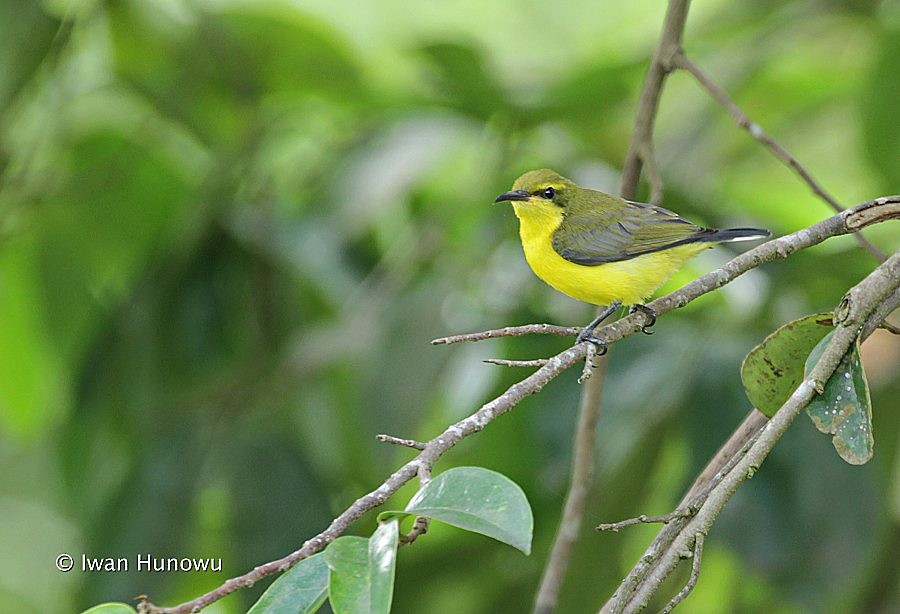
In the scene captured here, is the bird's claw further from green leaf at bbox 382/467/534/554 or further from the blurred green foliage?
the blurred green foliage

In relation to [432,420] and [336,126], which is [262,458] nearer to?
[432,420]

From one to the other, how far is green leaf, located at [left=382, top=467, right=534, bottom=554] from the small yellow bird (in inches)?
44.1

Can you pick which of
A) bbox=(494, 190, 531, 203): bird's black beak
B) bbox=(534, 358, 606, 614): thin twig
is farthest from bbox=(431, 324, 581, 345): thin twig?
bbox=(494, 190, 531, 203): bird's black beak

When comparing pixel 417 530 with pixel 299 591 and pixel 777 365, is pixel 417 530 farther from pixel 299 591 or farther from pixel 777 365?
pixel 777 365

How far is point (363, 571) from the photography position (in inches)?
36.4

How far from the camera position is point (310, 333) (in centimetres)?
285

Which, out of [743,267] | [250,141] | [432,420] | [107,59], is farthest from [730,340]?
[107,59]

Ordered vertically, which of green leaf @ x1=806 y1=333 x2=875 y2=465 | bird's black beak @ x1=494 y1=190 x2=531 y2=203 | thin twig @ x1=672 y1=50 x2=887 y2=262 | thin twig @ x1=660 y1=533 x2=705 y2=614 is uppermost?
bird's black beak @ x1=494 y1=190 x2=531 y2=203

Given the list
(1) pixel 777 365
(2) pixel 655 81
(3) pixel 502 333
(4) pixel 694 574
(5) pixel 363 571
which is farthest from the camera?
(2) pixel 655 81

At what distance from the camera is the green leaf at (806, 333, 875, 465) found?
1203mm

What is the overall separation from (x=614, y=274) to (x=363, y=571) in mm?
1352

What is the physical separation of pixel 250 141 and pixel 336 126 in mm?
413

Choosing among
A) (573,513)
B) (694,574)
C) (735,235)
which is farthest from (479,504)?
(735,235)

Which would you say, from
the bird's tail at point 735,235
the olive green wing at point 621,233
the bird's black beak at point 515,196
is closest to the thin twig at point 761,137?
the bird's tail at point 735,235
